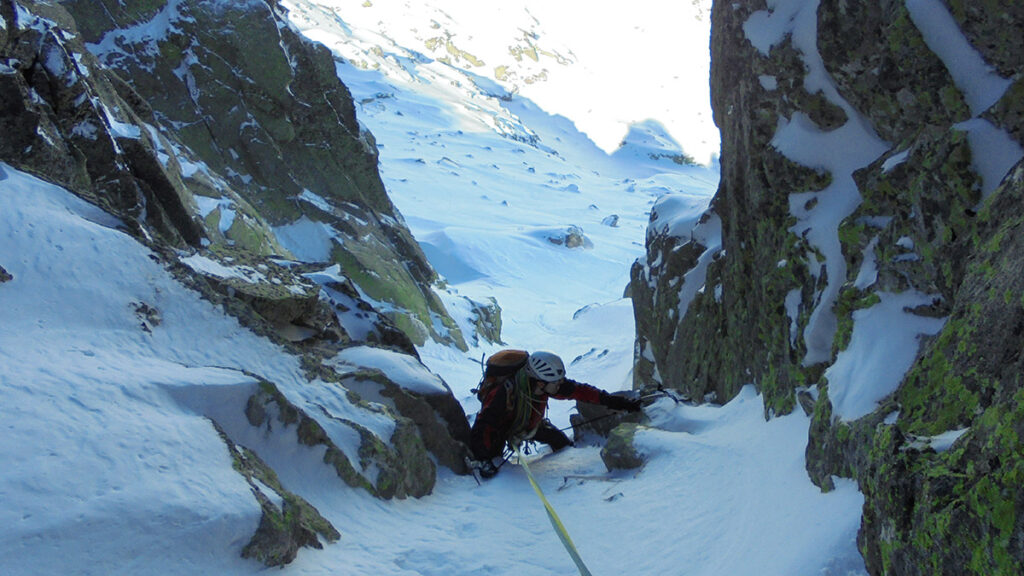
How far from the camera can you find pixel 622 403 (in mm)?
6836

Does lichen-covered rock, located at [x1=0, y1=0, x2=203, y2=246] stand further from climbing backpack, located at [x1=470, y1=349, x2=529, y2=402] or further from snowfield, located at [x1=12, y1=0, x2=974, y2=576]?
climbing backpack, located at [x1=470, y1=349, x2=529, y2=402]

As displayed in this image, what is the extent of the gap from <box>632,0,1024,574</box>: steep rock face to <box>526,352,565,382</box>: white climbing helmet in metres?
1.47

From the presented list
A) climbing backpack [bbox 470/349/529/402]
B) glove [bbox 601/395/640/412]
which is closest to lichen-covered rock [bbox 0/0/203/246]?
climbing backpack [bbox 470/349/529/402]

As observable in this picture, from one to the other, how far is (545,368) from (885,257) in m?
3.33

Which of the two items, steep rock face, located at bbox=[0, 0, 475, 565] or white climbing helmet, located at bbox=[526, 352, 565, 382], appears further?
white climbing helmet, located at bbox=[526, 352, 565, 382]

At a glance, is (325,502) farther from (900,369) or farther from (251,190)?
(251,190)

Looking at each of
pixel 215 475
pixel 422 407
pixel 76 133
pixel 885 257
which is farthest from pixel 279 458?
pixel 76 133

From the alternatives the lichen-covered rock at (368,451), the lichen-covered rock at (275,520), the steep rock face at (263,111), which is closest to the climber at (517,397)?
the lichen-covered rock at (368,451)

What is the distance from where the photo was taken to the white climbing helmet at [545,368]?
6641 millimetres

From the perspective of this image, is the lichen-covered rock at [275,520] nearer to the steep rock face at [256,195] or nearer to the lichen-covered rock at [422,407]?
the steep rock face at [256,195]

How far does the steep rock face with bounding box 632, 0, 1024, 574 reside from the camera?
223 cm

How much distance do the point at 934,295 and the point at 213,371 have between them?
→ 3721 mm

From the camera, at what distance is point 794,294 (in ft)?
16.7

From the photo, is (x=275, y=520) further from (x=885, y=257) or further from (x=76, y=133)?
(x=76, y=133)
